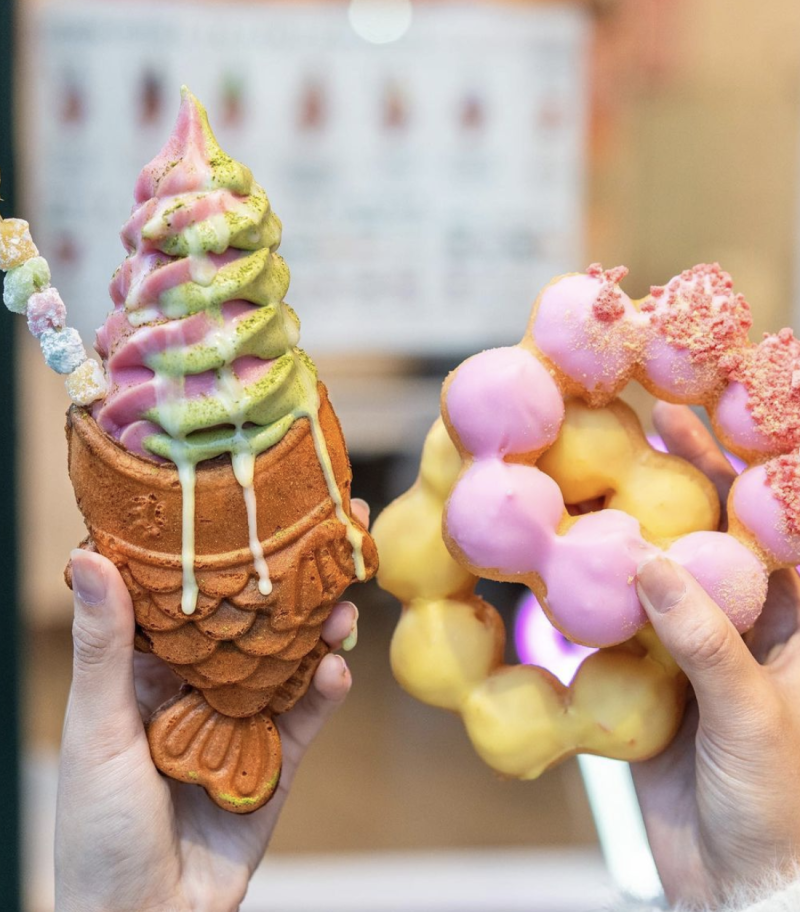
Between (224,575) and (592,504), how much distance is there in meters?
0.48

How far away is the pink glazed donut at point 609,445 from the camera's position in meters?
1.08

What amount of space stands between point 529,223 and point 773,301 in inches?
28.4

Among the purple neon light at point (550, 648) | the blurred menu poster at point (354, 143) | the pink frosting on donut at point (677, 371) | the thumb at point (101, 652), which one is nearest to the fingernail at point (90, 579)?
the thumb at point (101, 652)

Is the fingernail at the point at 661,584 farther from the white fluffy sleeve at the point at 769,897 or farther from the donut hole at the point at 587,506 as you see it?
the white fluffy sleeve at the point at 769,897

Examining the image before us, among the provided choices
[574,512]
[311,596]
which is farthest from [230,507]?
[574,512]

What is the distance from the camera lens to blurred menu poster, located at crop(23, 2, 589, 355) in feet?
8.07

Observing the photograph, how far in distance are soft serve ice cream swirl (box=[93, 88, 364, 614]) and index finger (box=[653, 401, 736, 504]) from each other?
23.2 inches

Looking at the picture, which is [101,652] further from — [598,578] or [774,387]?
[774,387]

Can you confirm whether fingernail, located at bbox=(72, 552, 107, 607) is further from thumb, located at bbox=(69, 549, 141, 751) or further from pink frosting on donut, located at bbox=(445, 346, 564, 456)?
pink frosting on donut, located at bbox=(445, 346, 564, 456)

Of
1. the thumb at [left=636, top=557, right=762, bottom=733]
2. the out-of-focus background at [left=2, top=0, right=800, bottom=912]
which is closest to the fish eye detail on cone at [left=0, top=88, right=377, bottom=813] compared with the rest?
the thumb at [left=636, top=557, right=762, bottom=733]

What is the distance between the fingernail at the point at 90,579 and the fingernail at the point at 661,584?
0.56m

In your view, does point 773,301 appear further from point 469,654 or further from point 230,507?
point 230,507

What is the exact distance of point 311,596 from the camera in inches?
43.0

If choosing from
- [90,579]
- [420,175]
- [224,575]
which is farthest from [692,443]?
[420,175]
